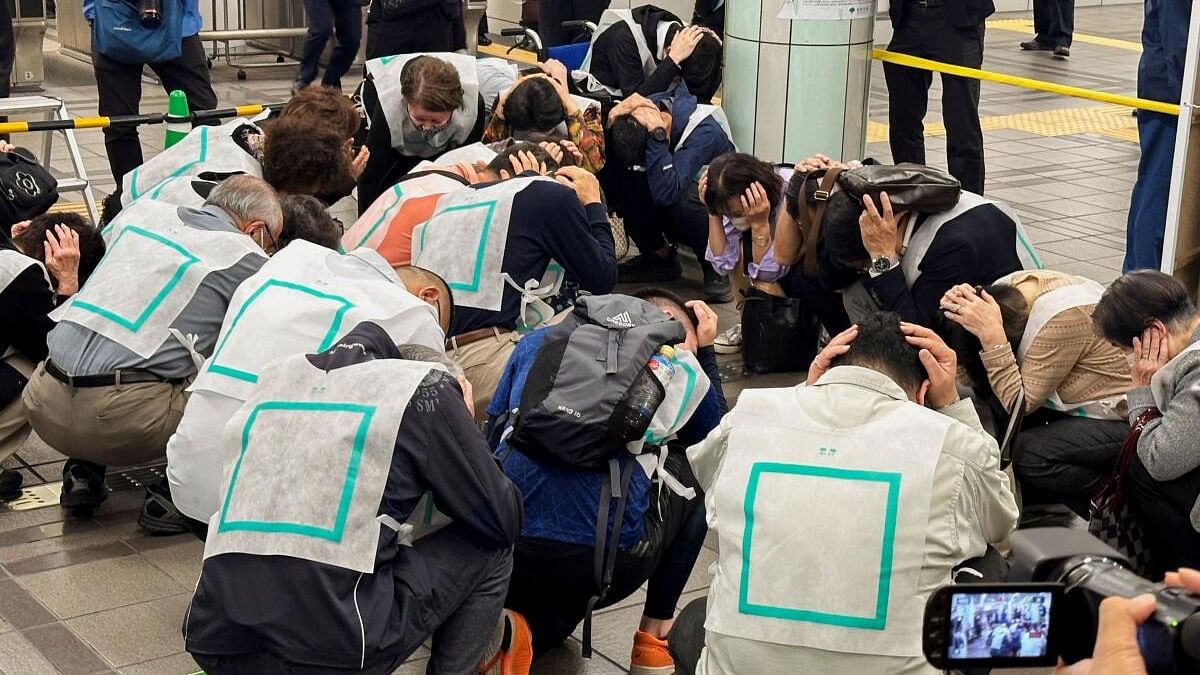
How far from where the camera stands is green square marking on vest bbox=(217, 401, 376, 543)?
3.23 m

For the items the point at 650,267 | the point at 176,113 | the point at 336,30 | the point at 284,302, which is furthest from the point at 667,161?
the point at 336,30

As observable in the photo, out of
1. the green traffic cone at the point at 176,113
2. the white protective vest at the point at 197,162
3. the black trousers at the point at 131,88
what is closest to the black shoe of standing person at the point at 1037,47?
the black trousers at the point at 131,88

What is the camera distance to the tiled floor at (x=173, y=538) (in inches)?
164

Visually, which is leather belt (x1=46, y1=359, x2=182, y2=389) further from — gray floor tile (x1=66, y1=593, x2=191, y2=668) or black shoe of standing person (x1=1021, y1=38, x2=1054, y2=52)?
black shoe of standing person (x1=1021, y1=38, x2=1054, y2=52)

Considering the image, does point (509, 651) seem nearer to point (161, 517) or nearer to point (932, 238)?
point (161, 517)

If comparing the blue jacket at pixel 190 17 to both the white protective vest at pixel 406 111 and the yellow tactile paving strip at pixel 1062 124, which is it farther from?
the yellow tactile paving strip at pixel 1062 124

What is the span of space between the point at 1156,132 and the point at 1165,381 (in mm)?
3237

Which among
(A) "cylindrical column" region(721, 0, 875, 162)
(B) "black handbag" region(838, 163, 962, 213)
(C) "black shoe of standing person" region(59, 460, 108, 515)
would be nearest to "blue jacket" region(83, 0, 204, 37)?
(A) "cylindrical column" region(721, 0, 875, 162)

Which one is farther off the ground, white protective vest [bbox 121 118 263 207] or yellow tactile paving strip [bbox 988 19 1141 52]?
white protective vest [bbox 121 118 263 207]

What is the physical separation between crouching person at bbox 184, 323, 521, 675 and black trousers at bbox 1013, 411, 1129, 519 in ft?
6.34

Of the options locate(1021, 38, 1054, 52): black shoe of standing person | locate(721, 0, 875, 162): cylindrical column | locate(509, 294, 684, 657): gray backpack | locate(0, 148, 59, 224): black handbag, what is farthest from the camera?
locate(1021, 38, 1054, 52): black shoe of standing person

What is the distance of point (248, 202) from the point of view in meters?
4.91

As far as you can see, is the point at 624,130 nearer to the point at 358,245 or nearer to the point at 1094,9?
the point at 358,245

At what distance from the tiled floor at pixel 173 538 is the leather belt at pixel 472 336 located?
1016 mm
